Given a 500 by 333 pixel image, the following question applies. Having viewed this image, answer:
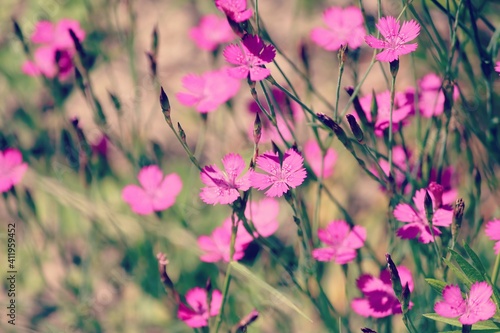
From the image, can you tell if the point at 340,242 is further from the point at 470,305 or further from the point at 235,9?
the point at 235,9

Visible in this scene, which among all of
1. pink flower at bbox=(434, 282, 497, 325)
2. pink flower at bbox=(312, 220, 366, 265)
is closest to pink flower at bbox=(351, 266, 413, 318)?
pink flower at bbox=(312, 220, 366, 265)

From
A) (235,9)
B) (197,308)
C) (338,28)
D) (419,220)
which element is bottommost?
(197,308)

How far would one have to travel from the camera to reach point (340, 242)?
97cm

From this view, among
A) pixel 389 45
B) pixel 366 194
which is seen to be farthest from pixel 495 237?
pixel 366 194

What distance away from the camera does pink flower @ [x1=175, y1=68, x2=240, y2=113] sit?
1.08 metres

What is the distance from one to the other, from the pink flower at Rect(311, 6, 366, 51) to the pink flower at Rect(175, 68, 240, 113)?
18 centimetres

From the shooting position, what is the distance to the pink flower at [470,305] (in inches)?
27.0

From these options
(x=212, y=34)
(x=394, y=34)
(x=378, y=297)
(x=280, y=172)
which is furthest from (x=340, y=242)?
(x=212, y=34)

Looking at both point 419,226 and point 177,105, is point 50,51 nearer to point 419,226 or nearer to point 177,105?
point 177,105

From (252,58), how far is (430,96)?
41 centimetres

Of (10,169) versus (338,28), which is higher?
(338,28)

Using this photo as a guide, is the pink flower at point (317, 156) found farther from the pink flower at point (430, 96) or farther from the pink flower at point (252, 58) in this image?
the pink flower at point (252, 58)

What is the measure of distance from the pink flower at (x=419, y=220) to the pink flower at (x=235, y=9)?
345 mm

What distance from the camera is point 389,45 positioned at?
794 millimetres
